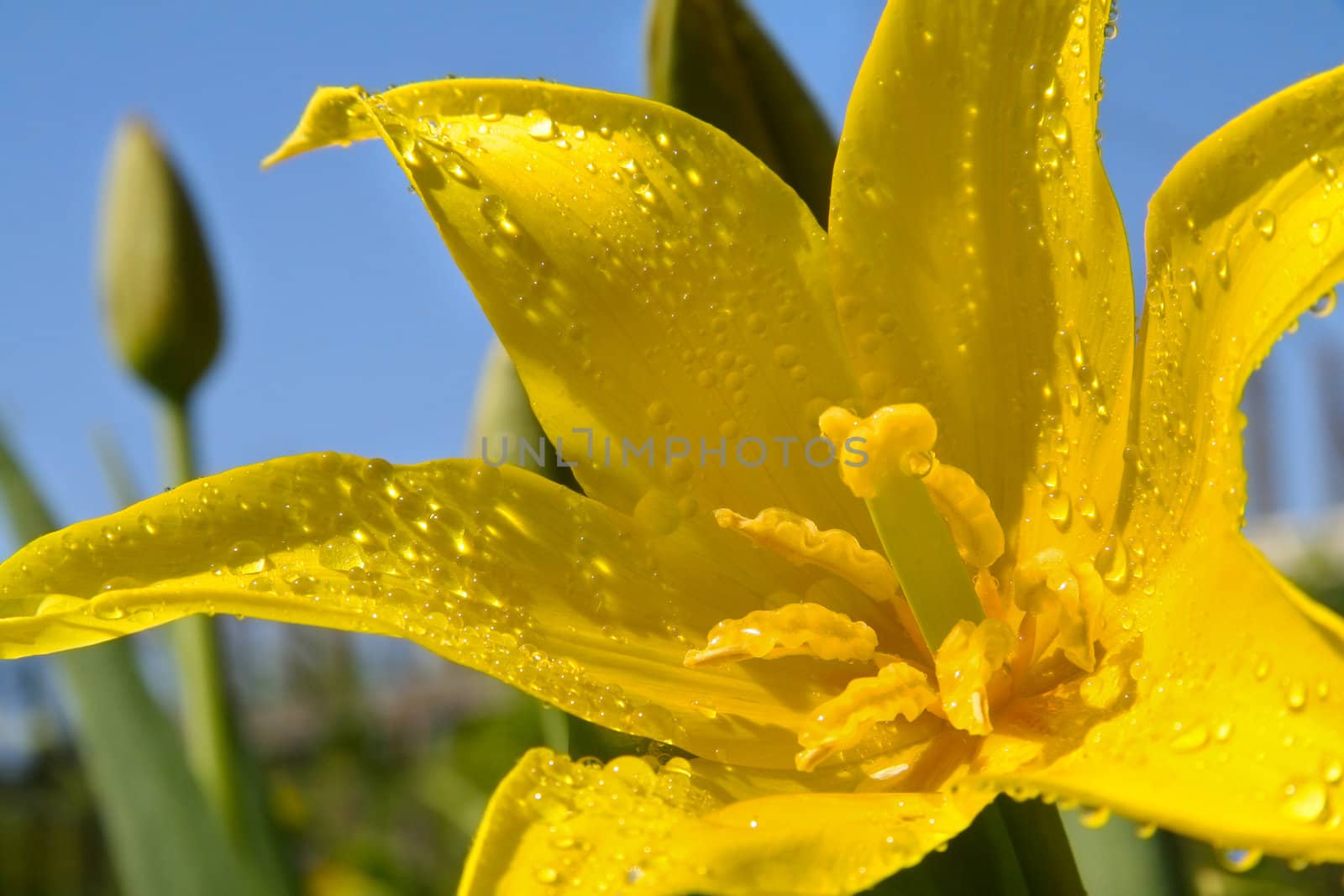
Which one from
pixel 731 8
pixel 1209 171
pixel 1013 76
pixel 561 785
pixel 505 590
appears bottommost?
pixel 561 785

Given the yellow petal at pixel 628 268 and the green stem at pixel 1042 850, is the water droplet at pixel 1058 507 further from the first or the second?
the green stem at pixel 1042 850

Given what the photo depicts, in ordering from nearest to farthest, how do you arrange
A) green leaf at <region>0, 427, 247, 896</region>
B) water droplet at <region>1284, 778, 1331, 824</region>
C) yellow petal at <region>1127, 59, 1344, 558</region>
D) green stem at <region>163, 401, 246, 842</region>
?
water droplet at <region>1284, 778, 1331, 824</region>, yellow petal at <region>1127, 59, 1344, 558</region>, green leaf at <region>0, 427, 247, 896</region>, green stem at <region>163, 401, 246, 842</region>

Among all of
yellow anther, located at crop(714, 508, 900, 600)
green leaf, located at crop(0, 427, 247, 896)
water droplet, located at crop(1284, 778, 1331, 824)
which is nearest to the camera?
water droplet, located at crop(1284, 778, 1331, 824)

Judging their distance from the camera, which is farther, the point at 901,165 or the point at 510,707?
the point at 510,707

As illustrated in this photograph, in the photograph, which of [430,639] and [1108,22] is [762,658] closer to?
[430,639]

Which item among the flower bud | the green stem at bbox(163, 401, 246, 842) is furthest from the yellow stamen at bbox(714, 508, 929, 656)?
the flower bud

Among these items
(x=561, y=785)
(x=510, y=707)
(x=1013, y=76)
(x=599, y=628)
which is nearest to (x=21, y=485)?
(x=599, y=628)

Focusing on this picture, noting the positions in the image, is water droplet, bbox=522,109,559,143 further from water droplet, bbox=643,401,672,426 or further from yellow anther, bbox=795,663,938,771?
yellow anther, bbox=795,663,938,771

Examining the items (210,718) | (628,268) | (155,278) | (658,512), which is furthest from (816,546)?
(155,278)
